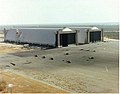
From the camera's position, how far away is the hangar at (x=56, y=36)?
6419 cm

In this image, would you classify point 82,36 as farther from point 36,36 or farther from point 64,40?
point 36,36

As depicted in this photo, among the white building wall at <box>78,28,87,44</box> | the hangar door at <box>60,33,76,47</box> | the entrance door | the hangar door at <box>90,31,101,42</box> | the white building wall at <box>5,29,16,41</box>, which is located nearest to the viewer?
the entrance door

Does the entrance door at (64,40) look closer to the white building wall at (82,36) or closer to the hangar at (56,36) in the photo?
the hangar at (56,36)

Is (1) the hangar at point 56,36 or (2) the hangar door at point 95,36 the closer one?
(1) the hangar at point 56,36

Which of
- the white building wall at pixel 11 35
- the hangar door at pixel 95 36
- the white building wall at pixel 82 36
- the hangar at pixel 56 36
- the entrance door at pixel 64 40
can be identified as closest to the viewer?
the hangar at pixel 56 36

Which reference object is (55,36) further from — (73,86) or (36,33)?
(73,86)

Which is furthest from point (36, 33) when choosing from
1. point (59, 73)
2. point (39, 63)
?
point (59, 73)

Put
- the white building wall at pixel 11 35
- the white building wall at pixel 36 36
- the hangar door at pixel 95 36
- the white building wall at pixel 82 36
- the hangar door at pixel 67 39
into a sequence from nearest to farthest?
the white building wall at pixel 36 36, the hangar door at pixel 67 39, the white building wall at pixel 82 36, the hangar door at pixel 95 36, the white building wall at pixel 11 35

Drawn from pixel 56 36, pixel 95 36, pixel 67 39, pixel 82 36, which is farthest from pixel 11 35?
pixel 95 36

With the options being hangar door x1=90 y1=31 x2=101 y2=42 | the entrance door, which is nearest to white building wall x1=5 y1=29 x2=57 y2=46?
the entrance door

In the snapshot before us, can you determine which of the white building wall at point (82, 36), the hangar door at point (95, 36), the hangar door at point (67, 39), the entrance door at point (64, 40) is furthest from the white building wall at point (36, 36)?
the hangar door at point (95, 36)

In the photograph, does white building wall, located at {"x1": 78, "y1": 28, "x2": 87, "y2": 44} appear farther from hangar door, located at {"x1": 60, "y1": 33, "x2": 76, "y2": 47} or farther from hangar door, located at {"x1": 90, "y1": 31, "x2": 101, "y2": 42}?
hangar door, located at {"x1": 90, "y1": 31, "x2": 101, "y2": 42}

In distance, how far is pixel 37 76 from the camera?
104 ft

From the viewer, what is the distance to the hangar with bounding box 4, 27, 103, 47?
2527 inches
